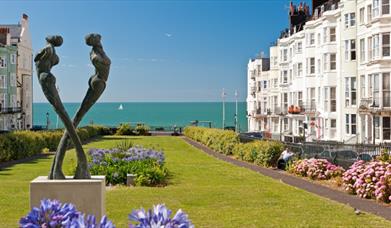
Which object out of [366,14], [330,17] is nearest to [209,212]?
[366,14]

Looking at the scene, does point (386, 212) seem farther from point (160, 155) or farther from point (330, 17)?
point (330, 17)

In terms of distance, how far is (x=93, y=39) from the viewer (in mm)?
8680

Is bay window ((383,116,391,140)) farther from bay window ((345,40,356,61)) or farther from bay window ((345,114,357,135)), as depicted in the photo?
bay window ((345,40,356,61))

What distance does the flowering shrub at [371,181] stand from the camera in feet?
51.3

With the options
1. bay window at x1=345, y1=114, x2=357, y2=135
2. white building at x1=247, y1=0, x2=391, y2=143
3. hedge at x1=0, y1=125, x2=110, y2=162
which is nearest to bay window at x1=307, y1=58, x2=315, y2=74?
white building at x1=247, y1=0, x2=391, y2=143

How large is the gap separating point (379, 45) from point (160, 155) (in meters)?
20.4

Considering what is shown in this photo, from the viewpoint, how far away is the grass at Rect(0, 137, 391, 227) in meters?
12.2

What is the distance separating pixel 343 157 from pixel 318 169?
2625 mm

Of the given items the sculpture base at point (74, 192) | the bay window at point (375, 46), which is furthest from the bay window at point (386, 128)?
the sculpture base at point (74, 192)

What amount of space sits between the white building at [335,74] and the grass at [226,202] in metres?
18.0

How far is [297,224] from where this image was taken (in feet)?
38.8

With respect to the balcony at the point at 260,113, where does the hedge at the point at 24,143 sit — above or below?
below

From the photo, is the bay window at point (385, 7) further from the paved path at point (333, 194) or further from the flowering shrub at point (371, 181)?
the flowering shrub at point (371, 181)

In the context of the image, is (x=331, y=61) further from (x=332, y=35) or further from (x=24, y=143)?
(x=24, y=143)
